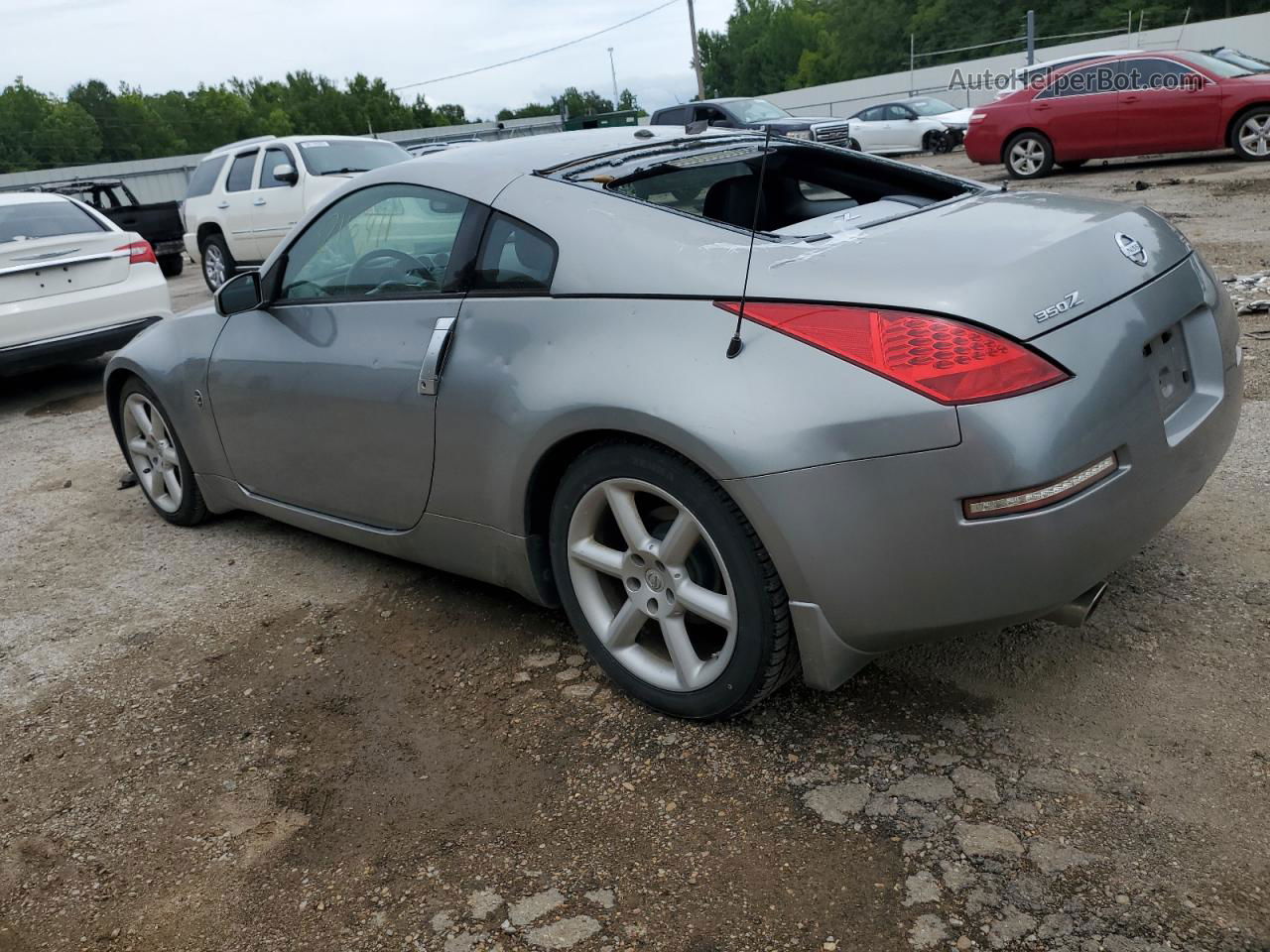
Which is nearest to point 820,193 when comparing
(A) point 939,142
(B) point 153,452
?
(B) point 153,452

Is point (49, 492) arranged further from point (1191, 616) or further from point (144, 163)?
point (144, 163)

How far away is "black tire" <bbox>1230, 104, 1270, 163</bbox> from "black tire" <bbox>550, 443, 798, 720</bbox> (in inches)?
518

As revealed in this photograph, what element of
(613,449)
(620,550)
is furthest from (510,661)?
(613,449)

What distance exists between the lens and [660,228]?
2629mm

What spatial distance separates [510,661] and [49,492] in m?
3.61

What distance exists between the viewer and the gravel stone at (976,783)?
2.32 m

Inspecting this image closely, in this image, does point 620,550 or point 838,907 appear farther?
point 620,550

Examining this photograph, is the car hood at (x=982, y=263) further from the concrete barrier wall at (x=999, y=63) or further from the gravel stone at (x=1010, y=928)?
the concrete barrier wall at (x=999, y=63)

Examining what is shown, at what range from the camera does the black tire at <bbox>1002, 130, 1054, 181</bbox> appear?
1411 cm

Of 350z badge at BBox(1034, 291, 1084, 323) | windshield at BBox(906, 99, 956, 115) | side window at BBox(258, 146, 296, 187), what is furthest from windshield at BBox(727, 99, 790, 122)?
350z badge at BBox(1034, 291, 1084, 323)

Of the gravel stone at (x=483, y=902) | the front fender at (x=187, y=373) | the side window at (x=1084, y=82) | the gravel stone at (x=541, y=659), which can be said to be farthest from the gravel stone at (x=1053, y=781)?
the side window at (x=1084, y=82)

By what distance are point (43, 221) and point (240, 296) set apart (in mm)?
5241

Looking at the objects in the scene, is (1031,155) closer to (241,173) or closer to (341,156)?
(341,156)

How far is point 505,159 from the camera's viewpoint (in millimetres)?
3133
